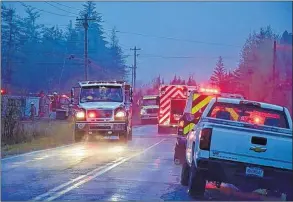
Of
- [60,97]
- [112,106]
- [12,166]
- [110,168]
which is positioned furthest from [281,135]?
[60,97]

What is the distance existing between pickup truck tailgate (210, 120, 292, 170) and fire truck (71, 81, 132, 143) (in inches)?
592

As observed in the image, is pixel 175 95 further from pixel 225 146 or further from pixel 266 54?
pixel 225 146

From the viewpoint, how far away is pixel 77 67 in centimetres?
4141

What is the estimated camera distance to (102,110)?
24188 mm

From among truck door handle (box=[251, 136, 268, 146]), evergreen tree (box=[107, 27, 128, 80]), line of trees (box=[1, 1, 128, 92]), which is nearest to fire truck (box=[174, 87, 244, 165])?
truck door handle (box=[251, 136, 268, 146])

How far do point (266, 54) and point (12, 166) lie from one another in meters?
9.34

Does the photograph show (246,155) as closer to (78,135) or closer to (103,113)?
(103,113)

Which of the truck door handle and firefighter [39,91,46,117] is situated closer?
the truck door handle

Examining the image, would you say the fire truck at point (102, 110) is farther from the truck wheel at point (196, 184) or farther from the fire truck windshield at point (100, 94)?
the truck wheel at point (196, 184)

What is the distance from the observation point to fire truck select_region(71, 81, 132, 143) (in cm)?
2420

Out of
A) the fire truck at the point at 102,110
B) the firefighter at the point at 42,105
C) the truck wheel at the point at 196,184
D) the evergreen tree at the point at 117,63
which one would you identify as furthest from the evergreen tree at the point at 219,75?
the firefighter at the point at 42,105

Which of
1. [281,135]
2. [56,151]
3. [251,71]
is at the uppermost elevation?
[251,71]

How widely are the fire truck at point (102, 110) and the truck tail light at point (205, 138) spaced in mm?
14839

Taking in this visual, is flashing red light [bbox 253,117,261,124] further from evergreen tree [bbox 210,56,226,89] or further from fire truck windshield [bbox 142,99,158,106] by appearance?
fire truck windshield [bbox 142,99,158,106]
